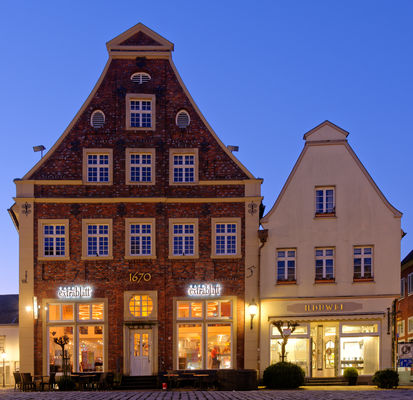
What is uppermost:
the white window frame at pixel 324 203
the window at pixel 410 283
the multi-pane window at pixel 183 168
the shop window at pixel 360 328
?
the multi-pane window at pixel 183 168

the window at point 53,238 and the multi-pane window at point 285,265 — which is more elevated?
the window at point 53,238

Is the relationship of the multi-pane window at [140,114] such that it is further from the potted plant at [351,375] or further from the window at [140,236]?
the potted plant at [351,375]

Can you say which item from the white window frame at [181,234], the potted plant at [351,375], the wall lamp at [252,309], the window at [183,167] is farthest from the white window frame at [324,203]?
the potted plant at [351,375]

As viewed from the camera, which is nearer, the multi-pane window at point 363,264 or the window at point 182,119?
the multi-pane window at point 363,264

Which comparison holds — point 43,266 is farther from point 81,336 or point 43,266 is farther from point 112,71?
point 112,71

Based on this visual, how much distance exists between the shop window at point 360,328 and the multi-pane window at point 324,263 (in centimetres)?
235

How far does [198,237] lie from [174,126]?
5378mm

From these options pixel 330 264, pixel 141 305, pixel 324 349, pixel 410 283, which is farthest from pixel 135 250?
pixel 410 283

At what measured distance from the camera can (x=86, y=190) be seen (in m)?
37.9

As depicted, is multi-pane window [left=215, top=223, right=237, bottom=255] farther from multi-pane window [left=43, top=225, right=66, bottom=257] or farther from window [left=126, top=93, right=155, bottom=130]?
multi-pane window [left=43, top=225, right=66, bottom=257]

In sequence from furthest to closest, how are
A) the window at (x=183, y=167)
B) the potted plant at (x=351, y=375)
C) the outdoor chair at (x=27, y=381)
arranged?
the window at (x=183, y=167), the potted plant at (x=351, y=375), the outdoor chair at (x=27, y=381)

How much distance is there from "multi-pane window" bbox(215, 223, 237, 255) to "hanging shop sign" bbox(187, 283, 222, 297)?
1.56 m

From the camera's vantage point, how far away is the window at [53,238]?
37.5 metres

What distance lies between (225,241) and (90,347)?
7797 mm
